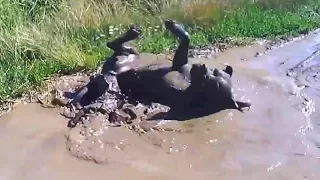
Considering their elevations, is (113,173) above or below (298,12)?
above

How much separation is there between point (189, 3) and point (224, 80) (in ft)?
11.8

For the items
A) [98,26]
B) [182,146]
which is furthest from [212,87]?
[98,26]

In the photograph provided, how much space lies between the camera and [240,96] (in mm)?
6254

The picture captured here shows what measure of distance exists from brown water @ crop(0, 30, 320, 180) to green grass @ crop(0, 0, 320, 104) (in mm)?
1050

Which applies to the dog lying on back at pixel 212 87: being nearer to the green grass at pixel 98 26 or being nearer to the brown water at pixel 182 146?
the brown water at pixel 182 146

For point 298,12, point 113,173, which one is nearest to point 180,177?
point 113,173

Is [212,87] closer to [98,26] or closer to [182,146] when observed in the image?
[182,146]

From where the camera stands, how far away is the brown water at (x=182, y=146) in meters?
4.79

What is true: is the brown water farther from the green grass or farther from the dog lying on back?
the green grass

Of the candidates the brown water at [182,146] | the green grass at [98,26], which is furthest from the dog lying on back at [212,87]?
the green grass at [98,26]

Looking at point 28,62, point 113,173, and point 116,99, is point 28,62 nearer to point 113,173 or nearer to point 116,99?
point 116,99

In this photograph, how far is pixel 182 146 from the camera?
5203 millimetres

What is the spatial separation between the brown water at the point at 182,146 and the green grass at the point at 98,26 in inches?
41.3

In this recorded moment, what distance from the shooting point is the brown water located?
4793mm
